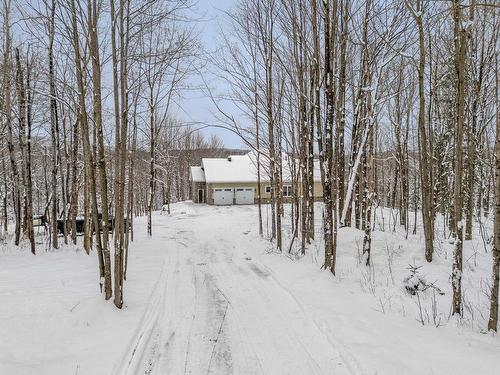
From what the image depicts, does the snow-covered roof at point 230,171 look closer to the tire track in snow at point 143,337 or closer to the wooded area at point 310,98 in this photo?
the wooded area at point 310,98

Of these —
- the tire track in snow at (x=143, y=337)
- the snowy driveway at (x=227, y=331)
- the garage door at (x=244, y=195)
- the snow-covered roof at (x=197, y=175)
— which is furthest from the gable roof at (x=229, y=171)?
the tire track in snow at (x=143, y=337)

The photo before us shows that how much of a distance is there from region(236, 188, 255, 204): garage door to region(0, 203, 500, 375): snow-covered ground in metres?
26.1

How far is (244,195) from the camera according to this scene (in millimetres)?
35625

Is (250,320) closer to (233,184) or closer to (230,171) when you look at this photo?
(233,184)

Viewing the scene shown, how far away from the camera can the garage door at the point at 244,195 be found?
35469mm

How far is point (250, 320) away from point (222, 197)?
29.9 meters

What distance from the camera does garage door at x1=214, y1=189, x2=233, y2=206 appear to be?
3494 cm

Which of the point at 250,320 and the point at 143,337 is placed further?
the point at 250,320

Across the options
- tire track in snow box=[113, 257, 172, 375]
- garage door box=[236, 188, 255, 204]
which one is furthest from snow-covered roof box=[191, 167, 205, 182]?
tire track in snow box=[113, 257, 172, 375]

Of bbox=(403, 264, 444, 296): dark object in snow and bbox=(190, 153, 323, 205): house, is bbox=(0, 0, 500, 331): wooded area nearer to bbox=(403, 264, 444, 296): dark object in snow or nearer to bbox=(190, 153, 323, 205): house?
bbox=(403, 264, 444, 296): dark object in snow

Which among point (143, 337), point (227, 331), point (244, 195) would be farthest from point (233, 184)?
point (143, 337)

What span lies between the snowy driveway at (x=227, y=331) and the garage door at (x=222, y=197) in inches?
1030

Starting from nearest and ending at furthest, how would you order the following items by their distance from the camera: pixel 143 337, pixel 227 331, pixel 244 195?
pixel 143 337 → pixel 227 331 → pixel 244 195

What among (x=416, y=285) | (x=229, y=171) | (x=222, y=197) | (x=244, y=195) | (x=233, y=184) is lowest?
(x=416, y=285)
